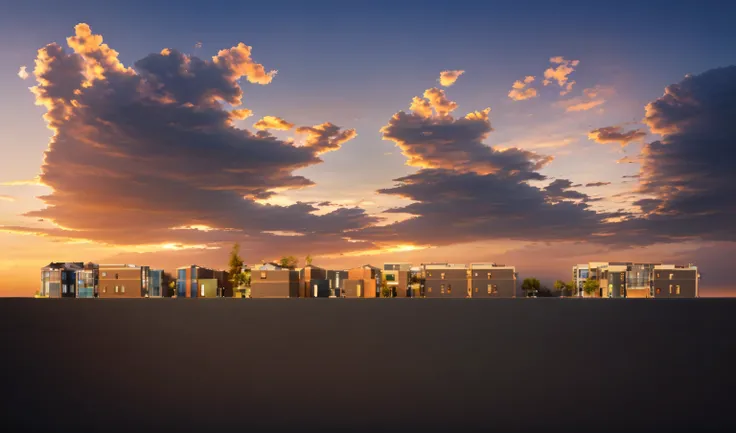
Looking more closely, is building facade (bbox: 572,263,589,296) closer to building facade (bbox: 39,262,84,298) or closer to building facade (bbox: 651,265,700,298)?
building facade (bbox: 651,265,700,298)

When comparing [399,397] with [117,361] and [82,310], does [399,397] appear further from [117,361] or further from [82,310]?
[82,310]

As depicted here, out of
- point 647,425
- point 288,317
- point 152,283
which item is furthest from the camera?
point 152,283

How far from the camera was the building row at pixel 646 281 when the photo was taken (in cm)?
10181

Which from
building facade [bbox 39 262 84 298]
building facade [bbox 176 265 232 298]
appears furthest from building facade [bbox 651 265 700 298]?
building facade [bbox 39 262 84 298]

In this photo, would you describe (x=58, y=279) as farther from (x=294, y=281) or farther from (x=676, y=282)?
(x=676, y=282)

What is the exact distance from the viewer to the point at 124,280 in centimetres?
10825

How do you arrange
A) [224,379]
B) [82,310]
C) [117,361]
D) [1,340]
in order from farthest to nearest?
[82,310]
[1,340]
[117,361]
[224,379]

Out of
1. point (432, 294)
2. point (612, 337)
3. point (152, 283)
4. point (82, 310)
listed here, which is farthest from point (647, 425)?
point (152, 283)

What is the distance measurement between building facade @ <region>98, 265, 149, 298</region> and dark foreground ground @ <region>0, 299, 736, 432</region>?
9687 cm

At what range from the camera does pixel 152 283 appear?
109875 mm

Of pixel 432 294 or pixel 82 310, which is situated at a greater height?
pixel 82 310

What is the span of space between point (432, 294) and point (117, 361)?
90226mm

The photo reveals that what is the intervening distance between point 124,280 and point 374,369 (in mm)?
107005

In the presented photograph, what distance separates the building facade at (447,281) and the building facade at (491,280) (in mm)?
1198
